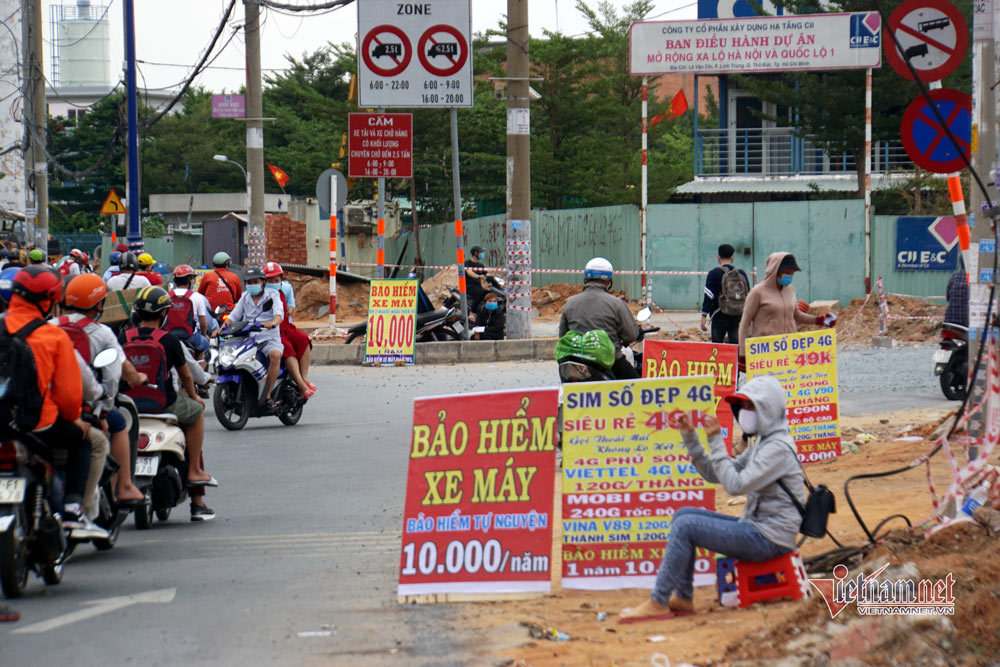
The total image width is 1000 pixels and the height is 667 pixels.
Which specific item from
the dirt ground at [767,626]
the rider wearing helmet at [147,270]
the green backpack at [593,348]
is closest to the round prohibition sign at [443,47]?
the rider wearing helmet at [147,270]

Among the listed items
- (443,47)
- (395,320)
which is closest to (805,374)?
(395,320)

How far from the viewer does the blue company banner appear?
26.6 metres

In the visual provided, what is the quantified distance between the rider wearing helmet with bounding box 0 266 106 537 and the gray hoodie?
323 centimetres

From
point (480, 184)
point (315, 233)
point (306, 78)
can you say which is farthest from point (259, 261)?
point (306, 78)

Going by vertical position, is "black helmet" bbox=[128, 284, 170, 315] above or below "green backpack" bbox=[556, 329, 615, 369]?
above

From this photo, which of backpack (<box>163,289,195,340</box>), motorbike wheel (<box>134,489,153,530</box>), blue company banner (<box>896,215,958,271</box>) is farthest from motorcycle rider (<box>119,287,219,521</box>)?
blue company banner (<box>896,215,958,271</box>)

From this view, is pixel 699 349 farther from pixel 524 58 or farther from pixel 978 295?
pixel 524 58

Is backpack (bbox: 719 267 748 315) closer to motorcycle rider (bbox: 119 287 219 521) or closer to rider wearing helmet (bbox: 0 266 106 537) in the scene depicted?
motorcycle rider (bbox: 119 287 219 521)

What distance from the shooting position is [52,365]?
6.42 m

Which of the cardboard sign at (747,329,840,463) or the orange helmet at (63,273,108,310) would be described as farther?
the cardboard sign at (747,329,840,463)

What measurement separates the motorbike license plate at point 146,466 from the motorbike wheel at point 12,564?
4.93ft

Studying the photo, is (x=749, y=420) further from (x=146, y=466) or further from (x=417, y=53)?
(x=417, y=53)

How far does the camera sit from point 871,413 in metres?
13.3

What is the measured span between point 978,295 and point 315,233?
42848 mm
